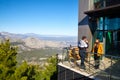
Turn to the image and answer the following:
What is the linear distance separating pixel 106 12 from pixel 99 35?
7.43ft

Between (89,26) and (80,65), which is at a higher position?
(89,26)

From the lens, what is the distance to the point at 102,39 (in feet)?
59.4

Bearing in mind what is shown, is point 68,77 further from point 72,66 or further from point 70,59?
point 70,59

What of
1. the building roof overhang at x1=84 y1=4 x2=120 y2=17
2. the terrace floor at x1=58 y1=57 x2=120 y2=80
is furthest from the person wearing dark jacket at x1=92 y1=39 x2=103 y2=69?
the building roof overhang at x1=84 y1=4 x2=120 y2=17

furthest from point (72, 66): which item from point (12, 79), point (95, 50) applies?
point (12, 79)

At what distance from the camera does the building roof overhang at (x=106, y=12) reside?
15.5 metres

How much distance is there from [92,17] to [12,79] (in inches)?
370

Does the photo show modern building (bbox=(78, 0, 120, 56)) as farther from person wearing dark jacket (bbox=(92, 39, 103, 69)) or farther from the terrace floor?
person wearing dark jacket (bbox=(92, 39, 103, 69))

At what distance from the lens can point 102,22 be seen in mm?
18031

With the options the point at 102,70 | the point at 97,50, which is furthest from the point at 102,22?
the point at 102,70

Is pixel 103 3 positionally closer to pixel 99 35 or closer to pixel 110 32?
pixel 110 32

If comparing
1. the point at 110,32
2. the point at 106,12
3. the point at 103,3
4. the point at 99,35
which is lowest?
the point at 99,35

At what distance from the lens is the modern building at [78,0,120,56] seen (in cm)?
1655

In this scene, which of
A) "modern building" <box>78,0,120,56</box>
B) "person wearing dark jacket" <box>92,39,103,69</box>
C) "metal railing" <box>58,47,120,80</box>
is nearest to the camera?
"metal railing" <box>58,47,120,80</box>
